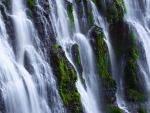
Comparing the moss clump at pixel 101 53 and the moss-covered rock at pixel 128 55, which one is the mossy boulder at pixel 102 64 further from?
the moss-covered rock at pixel 128 55

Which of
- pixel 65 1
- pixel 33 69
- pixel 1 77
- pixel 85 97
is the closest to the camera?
pixel 1 77

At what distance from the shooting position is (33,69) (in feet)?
58.2

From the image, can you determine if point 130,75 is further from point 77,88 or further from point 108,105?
point 77,88

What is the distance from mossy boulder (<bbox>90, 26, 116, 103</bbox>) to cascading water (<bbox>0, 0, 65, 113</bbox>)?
5.63 m

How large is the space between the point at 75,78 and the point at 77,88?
128cm

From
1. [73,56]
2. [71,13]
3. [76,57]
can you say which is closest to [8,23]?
[73,56]

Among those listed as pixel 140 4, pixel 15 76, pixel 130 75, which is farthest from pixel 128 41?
pixel 15 76

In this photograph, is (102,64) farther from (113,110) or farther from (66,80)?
(66,80)

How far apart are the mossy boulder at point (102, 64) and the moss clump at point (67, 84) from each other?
4070 millimetres

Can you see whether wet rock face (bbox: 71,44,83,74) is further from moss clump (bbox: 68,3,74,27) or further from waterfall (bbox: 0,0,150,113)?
moss clump (bbox: 68,3,74,27)

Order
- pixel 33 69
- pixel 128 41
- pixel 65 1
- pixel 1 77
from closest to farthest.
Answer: pixel 1 77, pixel 33 69, pixel 65 1, pixel 128 41

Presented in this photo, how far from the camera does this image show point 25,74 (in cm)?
1703

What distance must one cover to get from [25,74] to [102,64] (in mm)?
8253

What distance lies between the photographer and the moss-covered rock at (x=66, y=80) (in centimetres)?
1875
